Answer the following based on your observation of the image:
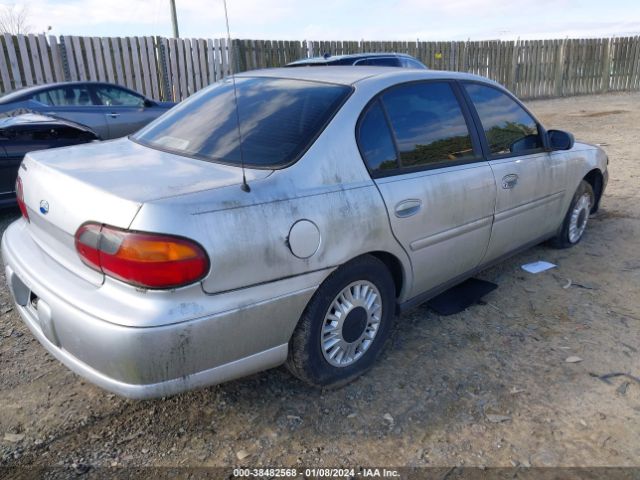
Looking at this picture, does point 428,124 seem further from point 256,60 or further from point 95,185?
point 256,60

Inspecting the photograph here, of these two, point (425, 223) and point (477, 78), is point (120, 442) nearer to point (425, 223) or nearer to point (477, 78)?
point (425, 223)

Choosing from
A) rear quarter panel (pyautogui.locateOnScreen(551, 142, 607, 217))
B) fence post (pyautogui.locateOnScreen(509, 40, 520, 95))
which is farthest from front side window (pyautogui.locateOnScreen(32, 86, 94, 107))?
fence post (pyautogui.locateOnScreen(509, 40, 520, 95))

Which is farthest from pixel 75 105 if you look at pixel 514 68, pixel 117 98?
pixel 514 68

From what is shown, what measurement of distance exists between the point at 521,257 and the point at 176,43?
37.0 feet

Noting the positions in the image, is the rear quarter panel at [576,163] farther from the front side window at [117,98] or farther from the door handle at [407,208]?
the front side window at [117,98]

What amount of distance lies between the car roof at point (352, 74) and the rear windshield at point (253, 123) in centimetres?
9

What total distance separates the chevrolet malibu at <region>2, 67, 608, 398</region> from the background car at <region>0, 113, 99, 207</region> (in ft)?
8.89

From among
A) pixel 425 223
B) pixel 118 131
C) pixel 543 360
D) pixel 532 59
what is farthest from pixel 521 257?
pixel 532 59

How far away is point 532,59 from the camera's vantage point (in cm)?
1859

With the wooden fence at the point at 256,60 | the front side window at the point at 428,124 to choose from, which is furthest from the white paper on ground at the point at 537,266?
the wooden fence at the point at 256,60

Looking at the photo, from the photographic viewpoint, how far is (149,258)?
193 centimetres

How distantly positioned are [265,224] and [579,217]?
365 cm

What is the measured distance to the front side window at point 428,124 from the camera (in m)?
2.88

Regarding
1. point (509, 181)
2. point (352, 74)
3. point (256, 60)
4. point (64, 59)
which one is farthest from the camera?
point (256, 60)
